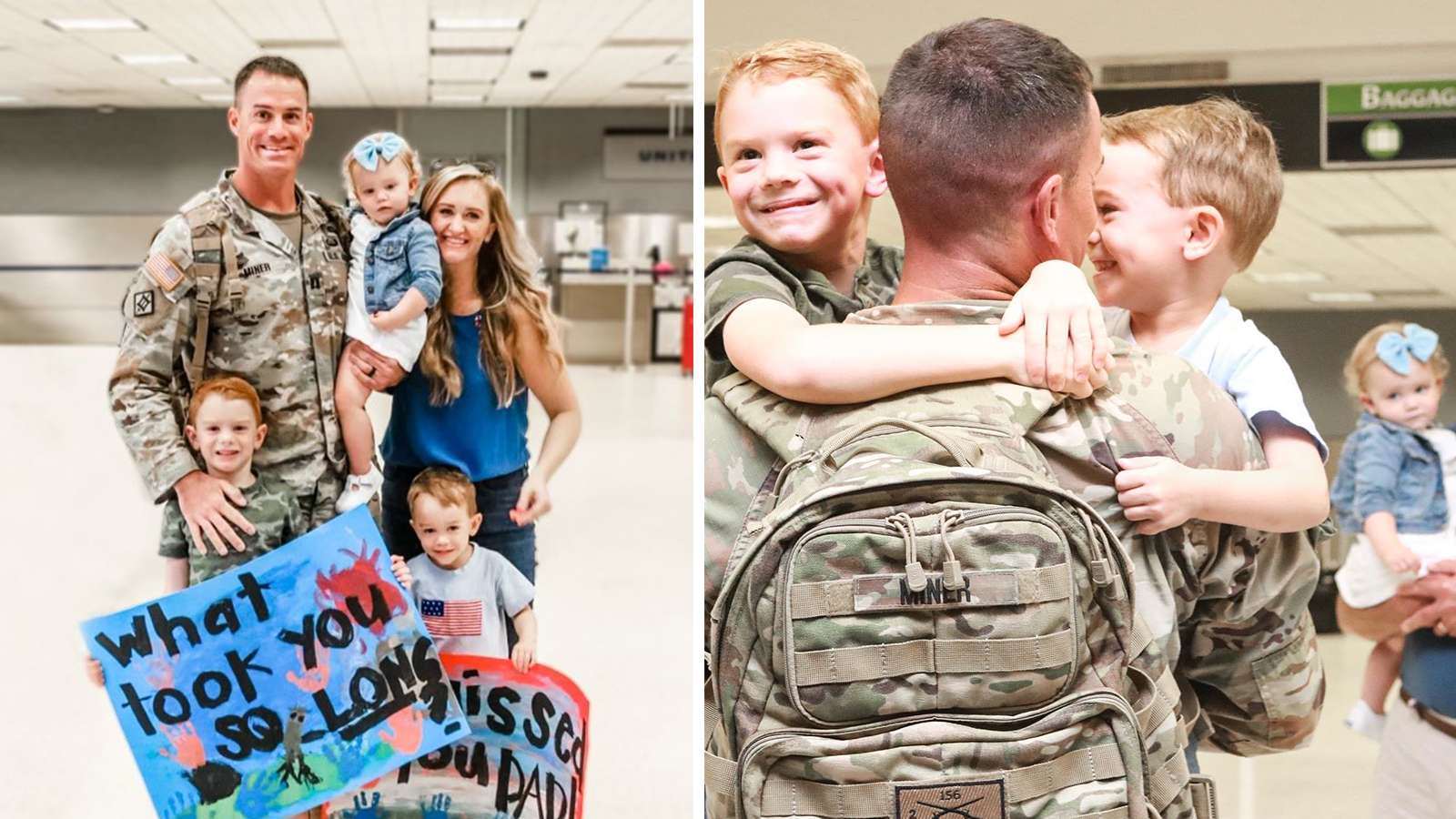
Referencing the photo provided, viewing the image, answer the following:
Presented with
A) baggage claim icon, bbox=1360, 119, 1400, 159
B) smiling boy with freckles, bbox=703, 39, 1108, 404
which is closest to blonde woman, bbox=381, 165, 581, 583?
smiling boy with freckles, bbox=703, 39, 1108, 404

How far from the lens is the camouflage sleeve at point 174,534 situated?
89.4 inches

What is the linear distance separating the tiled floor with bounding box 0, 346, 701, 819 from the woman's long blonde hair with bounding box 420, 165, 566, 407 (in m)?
0.17

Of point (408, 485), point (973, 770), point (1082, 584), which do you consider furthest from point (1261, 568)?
point (408, 485)

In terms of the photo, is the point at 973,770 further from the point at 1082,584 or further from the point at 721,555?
the point at 721,555

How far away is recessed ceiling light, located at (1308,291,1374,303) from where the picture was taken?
229cm

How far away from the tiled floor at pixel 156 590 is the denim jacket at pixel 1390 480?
1322 millimetres

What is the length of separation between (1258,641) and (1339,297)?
3.21 feet

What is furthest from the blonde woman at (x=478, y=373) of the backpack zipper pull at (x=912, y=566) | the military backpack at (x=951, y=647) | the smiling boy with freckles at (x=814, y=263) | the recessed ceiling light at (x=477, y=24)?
the recessed ceiling light at (x=477, y=24)

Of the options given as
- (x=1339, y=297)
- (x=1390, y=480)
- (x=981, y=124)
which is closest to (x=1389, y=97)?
(x=1339, y=297)

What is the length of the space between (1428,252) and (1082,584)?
1392 mm

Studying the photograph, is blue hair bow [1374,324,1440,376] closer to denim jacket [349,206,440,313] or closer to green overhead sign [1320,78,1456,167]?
green overhead sign [1320,78,1456,167]

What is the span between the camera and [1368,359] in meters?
2.28

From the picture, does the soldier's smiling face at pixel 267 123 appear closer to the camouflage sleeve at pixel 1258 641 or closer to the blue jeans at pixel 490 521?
the blue jeans at pixel 490 521

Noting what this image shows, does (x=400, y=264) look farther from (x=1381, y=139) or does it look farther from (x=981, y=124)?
(x=1381, y=139)
